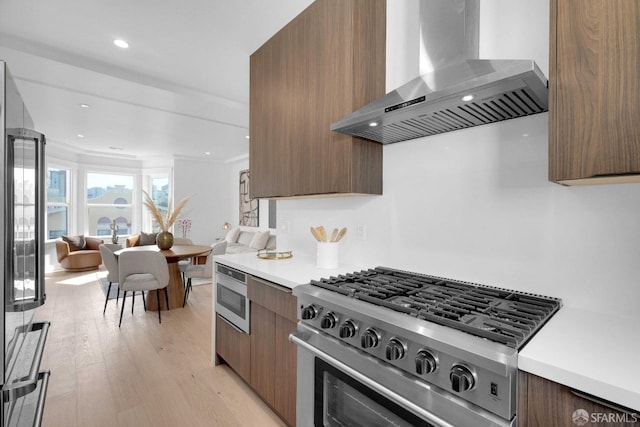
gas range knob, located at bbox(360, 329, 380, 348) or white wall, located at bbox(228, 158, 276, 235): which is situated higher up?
white wall, located at bbox(228, 158, 276, 235)

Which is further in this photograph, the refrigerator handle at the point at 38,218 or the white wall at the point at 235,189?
the white wall at the point at 235,189

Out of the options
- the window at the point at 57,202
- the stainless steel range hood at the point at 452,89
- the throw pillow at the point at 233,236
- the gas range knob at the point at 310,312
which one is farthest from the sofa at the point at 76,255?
the stainless steel range hood at the point at 452,89

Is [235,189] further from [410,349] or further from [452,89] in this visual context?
[410,349]

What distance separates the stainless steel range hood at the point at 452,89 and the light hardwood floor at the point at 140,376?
6.03 feet

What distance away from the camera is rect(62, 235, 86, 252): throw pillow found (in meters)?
6.44

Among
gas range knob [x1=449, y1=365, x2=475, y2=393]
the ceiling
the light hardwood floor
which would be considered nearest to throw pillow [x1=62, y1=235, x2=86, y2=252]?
the ceiling

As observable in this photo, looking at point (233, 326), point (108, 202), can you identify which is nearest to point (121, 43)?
point (233, 326)

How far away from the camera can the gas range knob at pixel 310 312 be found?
53.2 inches

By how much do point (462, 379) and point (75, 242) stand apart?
7960 millimetres

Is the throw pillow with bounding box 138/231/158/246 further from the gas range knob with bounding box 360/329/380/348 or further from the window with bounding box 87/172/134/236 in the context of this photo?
the gas range knob with bounding box 360/329/380/348

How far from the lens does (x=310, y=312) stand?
4.46 ft

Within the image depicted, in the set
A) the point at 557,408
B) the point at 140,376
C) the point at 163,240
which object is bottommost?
the point at 140,376

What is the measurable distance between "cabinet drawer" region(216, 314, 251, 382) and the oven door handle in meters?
0.77

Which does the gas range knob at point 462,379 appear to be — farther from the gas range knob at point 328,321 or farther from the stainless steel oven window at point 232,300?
the stainless steel oven window at point 232,300
